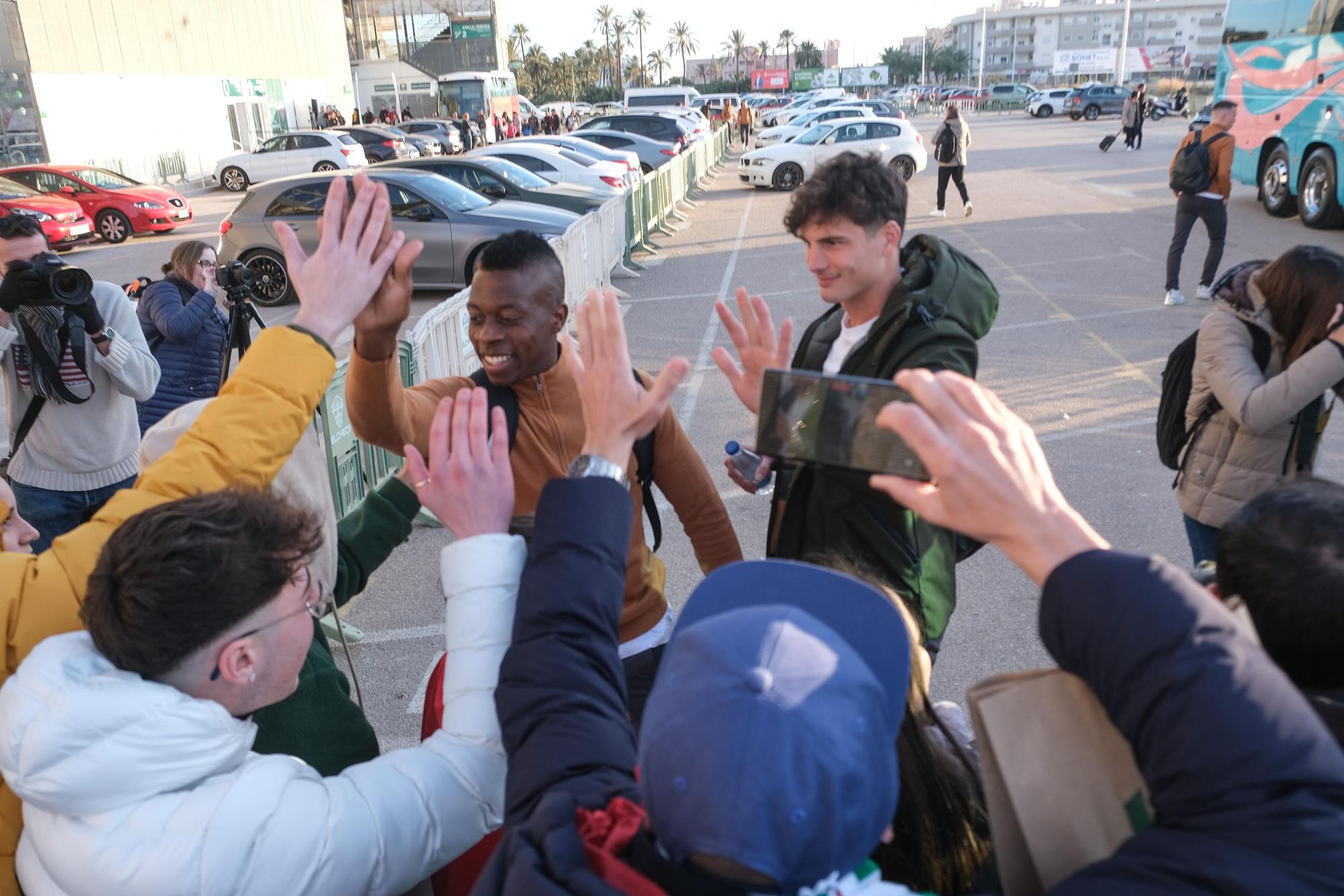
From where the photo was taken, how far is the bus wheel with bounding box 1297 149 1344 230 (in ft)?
43.2

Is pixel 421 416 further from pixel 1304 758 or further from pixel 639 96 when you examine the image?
pixel 639 96

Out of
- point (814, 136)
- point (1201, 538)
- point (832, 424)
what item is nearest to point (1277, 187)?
point (814, 136)

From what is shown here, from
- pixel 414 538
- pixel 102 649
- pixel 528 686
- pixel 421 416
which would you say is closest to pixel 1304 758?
pixel 528 686

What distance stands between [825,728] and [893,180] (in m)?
2.26

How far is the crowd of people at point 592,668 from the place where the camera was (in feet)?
3.01

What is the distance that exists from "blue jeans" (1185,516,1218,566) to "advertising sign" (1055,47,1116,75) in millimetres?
96797

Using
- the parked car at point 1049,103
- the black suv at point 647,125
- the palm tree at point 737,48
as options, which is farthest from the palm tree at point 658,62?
the black suv at point 647,125

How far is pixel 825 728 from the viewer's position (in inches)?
36.0

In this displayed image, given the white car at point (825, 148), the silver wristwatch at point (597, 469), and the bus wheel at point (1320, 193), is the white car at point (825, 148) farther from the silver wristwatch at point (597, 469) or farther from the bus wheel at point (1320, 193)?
the silver wristwatch at point (597, 469)

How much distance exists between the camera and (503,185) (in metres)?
15.0

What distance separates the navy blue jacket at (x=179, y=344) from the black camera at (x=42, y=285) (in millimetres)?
1147

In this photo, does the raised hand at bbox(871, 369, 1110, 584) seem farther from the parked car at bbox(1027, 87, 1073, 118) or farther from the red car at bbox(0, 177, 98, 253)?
the parked car at bbox(1027, 87, 1073, 118)

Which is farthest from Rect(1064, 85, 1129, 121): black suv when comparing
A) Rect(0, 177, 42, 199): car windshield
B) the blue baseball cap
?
the blue baseball cap

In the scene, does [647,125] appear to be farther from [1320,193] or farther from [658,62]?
[658,62]
